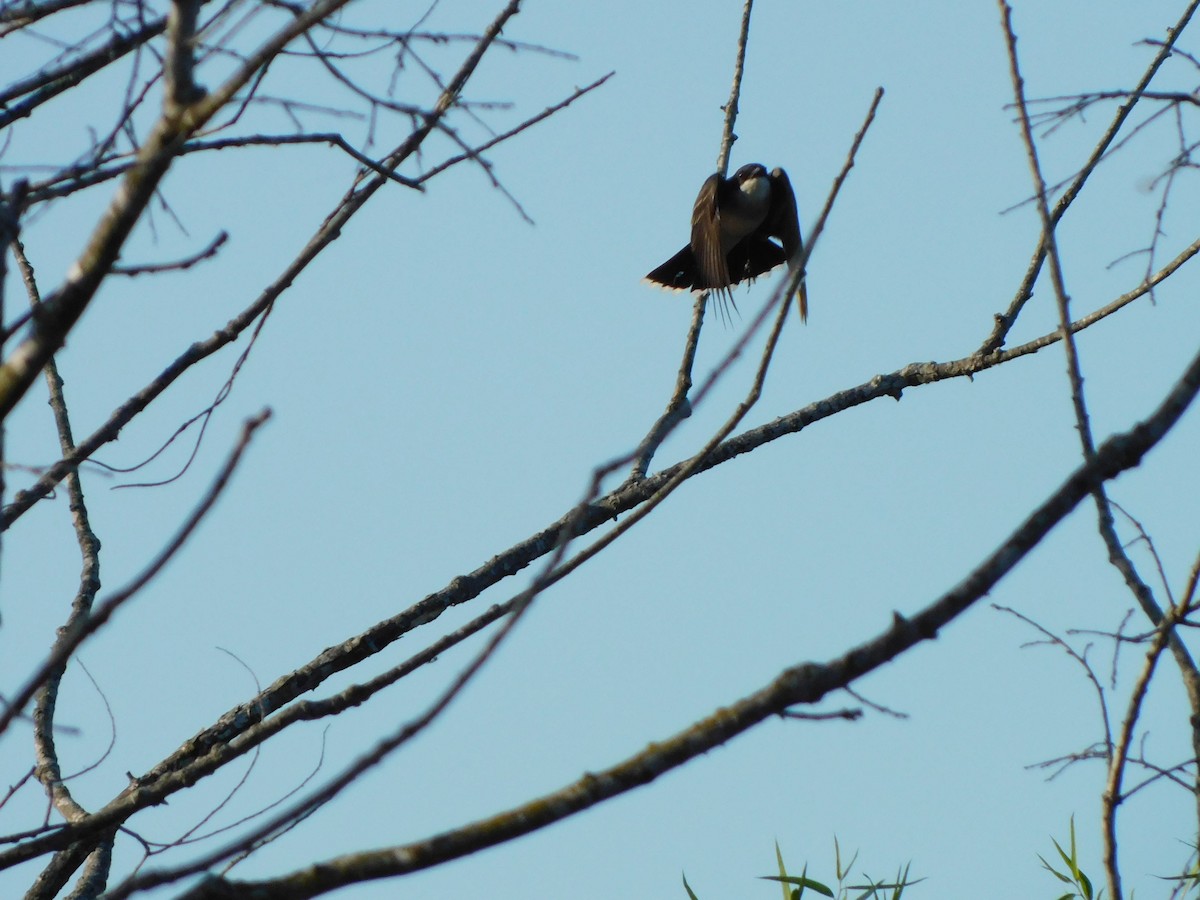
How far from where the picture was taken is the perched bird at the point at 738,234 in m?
6.41

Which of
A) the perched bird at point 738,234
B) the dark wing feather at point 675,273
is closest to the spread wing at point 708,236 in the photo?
the perched bird at point 738,234

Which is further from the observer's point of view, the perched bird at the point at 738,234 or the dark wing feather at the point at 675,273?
the dark wing feather at the point at 675,273

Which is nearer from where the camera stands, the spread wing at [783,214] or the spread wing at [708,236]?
the spread wing at [708,236]

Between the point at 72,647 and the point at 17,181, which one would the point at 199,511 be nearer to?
the point at 72,647

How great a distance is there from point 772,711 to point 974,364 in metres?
2.40

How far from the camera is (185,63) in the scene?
1518 millimetres

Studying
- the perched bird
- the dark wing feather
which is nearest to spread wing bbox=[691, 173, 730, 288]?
the perched bird

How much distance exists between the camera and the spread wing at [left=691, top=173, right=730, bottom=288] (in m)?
6.25

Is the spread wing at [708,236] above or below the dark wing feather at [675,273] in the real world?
below

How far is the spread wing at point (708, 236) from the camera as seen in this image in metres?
6.25

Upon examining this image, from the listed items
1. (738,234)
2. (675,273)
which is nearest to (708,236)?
(738,234)

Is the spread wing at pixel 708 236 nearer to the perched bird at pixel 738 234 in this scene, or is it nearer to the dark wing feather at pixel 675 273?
the perched bird at pixel 738 234

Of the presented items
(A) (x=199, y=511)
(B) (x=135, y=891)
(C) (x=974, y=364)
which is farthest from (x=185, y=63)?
(C) (x=974, y=364)

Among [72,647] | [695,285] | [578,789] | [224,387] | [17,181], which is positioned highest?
[695,285]
